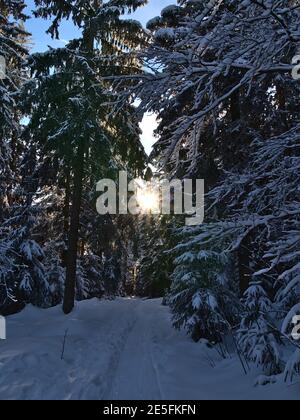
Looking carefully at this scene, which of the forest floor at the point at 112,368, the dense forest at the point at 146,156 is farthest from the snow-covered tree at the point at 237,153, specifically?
the forest floor at the point at 112,368

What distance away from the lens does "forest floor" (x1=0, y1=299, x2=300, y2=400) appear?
23.0 feet

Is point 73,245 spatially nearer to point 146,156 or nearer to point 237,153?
point 146,156

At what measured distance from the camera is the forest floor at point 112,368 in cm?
700

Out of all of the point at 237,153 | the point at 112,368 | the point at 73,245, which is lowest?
the point at 112,368

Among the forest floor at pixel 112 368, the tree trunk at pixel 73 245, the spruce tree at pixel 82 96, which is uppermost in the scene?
the spruce tree at pixel 82 96

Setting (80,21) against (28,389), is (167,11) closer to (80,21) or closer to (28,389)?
(80,21)

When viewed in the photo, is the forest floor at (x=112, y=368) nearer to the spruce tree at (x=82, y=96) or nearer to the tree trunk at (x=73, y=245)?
the tree trunk at (x=73, y=245)

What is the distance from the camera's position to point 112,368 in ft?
29.8

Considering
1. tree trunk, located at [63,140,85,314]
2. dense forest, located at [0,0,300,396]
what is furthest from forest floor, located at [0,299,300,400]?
tree trunk, located at [63,140,85,314]

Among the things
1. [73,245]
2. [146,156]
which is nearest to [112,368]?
[73,245]

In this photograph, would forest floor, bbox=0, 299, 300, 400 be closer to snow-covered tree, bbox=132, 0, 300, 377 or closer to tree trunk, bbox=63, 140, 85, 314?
snow-covered tree, bbox=132, 0, 300, 377

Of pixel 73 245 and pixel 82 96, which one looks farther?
pixel 73 245

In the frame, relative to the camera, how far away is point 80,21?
1619cm
